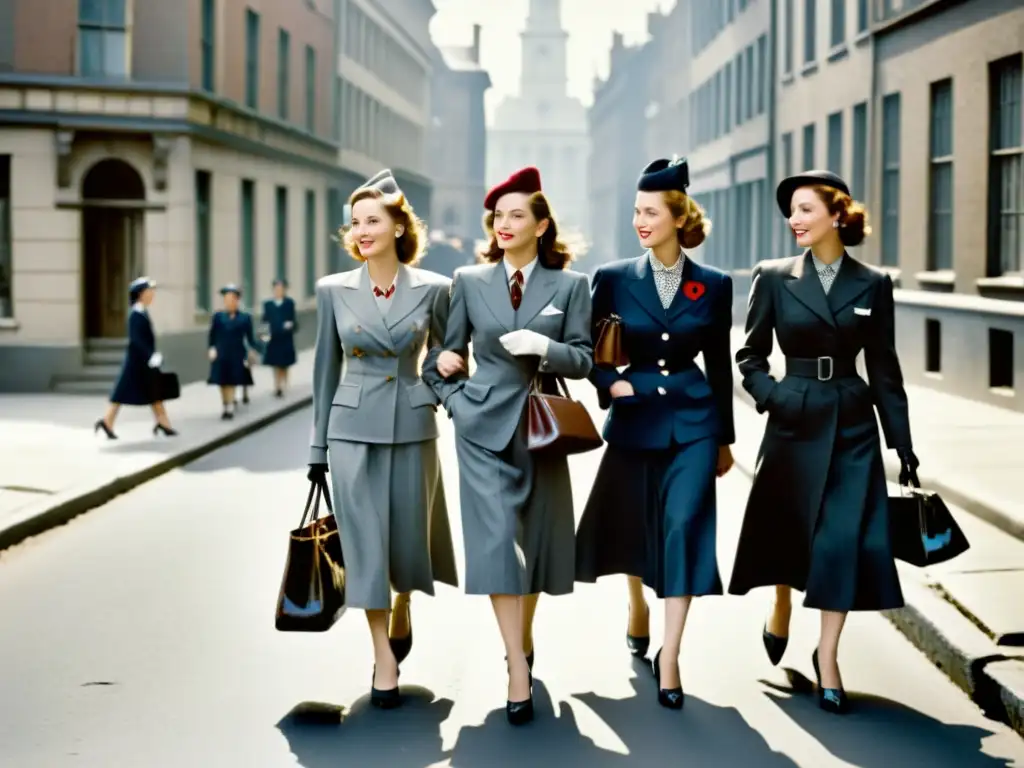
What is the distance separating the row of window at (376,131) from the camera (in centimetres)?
4650

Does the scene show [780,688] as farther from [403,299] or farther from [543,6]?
[543,6]

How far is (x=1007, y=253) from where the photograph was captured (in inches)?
739

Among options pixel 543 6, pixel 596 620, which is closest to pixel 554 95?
pixel 543 6

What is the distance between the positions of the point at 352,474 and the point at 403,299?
72cm

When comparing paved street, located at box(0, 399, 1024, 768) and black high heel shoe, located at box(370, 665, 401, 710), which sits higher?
black high heel shoe, located at box(370, 665, 401, 710)

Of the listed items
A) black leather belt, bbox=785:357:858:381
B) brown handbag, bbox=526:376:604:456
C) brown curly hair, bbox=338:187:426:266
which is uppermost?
brown curly hair, bbox=338:187:426:266

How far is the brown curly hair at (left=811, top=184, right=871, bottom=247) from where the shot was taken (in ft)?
20.6

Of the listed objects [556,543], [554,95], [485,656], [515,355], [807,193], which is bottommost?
[485,656]

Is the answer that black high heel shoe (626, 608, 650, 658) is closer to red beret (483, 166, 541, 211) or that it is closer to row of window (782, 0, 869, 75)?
red beret (483, 166, 541, 211)

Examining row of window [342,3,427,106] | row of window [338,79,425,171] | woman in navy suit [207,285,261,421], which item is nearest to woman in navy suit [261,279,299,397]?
woman in navy suit [207,285,261,421]

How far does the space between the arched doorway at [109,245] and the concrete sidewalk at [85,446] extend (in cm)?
189

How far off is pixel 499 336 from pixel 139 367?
36.2 ft

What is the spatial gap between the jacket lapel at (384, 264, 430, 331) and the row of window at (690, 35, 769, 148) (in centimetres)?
3153

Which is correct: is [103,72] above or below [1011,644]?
above
